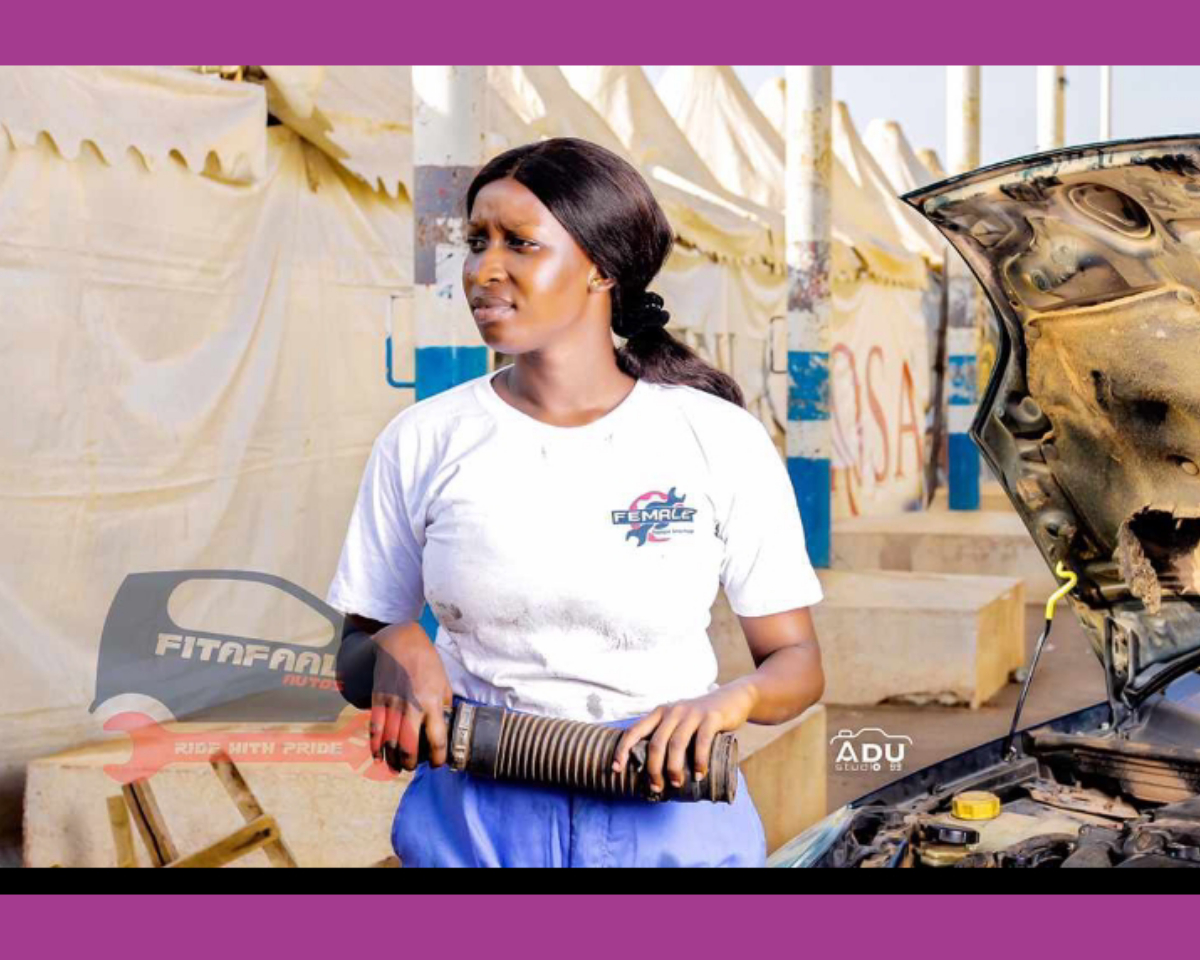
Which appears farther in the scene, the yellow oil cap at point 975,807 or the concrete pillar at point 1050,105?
the concrete pillar at point 1050,105

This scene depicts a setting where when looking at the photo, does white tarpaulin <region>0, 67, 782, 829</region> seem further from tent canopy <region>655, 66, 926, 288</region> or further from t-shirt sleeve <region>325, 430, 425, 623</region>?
tent canopy <region>655, 66, 926, 288</region>

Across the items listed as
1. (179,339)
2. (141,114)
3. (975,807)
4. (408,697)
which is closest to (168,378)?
(179,339)

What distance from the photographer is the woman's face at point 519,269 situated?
2.25 meters

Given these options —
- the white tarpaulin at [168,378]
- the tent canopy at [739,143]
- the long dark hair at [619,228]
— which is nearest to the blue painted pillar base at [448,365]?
the white tarpaulin at [168,378]

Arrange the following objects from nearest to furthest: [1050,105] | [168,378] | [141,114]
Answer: [141,114]
[168,378]
[1050,105]

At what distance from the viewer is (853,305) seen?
12.5 m

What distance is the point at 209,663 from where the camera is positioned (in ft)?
18.4

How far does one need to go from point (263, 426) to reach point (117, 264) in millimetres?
892

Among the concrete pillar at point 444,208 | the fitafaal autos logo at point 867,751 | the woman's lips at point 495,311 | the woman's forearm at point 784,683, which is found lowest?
the fitafaal autos logo at point 867,751

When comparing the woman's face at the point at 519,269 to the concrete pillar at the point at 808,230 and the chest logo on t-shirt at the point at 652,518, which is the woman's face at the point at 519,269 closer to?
the chest logo on t-shirt at the point at 652,518

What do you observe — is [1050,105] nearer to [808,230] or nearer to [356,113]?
[808,230]

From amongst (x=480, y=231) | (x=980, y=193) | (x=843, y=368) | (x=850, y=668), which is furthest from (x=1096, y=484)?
(x=843, y=368)

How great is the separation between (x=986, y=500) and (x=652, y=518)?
13072mm

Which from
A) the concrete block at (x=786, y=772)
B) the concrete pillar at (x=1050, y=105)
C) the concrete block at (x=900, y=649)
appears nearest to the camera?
the concrete block at (x=786, y=772)
